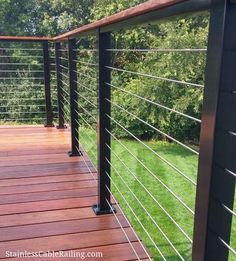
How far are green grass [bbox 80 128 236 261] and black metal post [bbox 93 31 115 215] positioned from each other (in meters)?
0.09

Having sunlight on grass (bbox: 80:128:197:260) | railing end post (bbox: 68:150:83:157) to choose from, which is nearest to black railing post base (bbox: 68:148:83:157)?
railing end post (bbox: 68:150:83:157)

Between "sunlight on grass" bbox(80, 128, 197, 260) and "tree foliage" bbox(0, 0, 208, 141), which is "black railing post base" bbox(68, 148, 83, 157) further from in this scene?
"tree foliage" bbox(0, 0, 208, 141)

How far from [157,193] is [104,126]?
2.56 m

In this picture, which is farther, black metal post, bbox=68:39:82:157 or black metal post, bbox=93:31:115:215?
black metal post, bbox=68:39:82:157

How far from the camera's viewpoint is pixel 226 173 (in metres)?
0.85

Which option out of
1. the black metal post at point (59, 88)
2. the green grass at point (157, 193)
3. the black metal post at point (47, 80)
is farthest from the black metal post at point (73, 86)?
the black metal post at point (47, 80)

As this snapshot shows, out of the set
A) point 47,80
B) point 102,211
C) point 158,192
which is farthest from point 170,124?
point 102,211

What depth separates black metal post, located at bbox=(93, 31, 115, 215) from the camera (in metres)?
1.90

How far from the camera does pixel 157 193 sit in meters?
4.41

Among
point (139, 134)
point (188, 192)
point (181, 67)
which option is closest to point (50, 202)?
point (188, 192)

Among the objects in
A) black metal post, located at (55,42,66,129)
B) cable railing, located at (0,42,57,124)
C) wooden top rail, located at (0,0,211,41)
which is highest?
wooden top rail, located at (0,0,211,41)

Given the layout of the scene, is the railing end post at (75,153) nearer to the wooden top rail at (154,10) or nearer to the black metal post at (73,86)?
the black metal post at (73,86)

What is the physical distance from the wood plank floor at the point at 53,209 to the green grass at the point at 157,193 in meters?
0.20

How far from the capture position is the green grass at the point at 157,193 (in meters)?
2.92
